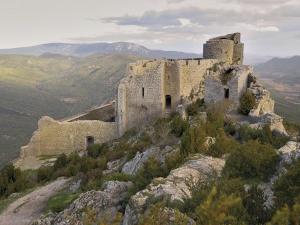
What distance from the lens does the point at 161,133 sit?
22234mm

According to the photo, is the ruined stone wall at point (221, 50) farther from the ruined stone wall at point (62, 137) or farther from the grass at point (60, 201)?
the grass at point (60, 201)

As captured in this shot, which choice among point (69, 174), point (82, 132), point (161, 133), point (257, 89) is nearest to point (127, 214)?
point (161, 133)

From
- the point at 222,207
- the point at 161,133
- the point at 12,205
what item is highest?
the point at 222,207

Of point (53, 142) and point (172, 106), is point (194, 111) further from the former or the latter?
point (53, 142)

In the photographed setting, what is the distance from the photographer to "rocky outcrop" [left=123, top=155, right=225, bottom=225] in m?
11.3

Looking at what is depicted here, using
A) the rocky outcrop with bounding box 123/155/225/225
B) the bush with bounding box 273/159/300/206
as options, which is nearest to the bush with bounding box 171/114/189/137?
the rocky outcrop with bounding box 123/155/225/225

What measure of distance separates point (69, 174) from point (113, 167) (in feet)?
8.23

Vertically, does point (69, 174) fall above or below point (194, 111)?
below

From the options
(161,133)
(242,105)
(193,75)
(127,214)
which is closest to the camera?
(127,214)

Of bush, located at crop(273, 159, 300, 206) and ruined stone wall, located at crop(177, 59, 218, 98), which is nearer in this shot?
bush, located at crop(273, 159, 300, 206)

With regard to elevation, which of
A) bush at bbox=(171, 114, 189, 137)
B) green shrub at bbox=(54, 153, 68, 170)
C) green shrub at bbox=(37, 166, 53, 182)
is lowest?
green shrub at bbox=(37, 166, 53, 182)

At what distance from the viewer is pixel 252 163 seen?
520 inches

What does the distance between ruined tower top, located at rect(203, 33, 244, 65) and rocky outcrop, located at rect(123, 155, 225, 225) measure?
44.2 feet

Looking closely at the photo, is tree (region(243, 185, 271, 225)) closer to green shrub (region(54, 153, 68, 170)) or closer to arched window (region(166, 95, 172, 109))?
arched window (region(166, 95, 172, 109))
